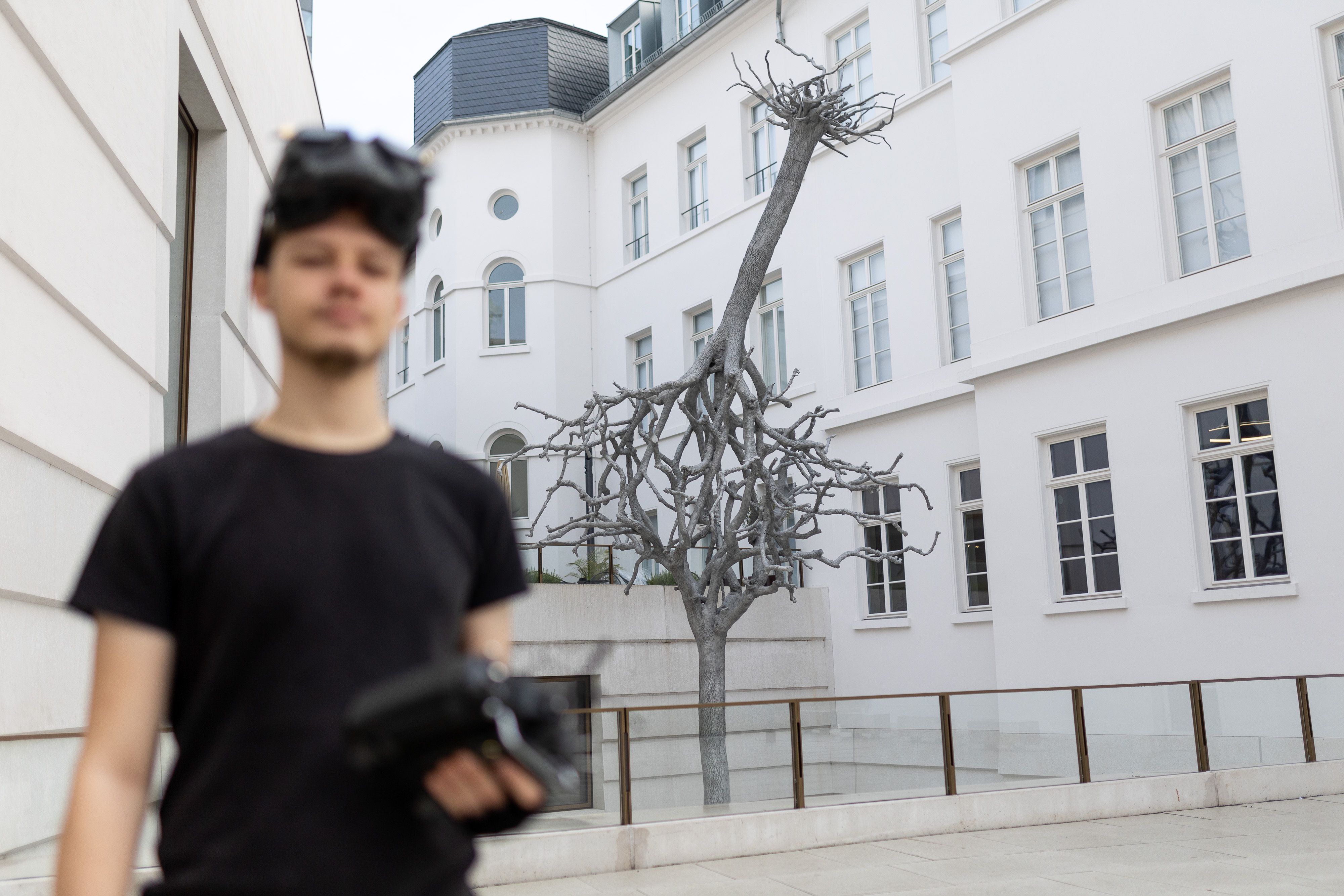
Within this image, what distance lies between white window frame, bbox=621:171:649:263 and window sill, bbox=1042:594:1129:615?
1244 cm

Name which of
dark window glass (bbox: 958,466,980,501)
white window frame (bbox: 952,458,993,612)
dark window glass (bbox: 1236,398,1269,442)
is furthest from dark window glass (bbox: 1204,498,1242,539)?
dark window glass (bbox: 958,466,980,501)

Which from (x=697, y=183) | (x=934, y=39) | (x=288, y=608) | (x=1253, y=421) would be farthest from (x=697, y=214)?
(x=288, y=608)

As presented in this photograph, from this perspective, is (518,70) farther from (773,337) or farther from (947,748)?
(947,748)

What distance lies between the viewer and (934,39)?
17688mm

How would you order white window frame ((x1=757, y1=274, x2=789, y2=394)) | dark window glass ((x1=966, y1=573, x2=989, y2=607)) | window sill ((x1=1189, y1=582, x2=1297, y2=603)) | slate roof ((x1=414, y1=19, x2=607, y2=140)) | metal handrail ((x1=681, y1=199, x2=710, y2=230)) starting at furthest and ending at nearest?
slate roof ((x1=414, y1=19, x2=607, y2=140)) → metal handrail ((x1=681, y1=199, x2=710, y2=230)) → white window frame ((x1=757, y1=274, x2=789, y2=394)) → dark window glass ((x1=966, y1=573, x2=989, y2=607)) → window sill ((x1=1189, y1=582, x2=1297, y2=603))

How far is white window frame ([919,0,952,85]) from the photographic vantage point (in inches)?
686

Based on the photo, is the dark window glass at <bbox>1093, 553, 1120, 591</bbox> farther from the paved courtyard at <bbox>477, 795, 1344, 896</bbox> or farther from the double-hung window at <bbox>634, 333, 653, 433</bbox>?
the double-hung window at <bbox>634, 333, 653, 433</bbox>

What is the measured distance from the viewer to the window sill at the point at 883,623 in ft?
55.2

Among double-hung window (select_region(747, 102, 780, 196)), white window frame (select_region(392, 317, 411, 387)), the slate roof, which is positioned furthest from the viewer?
white window frame (select_region(392, 317, 411, 387))

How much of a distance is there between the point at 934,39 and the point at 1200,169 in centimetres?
563

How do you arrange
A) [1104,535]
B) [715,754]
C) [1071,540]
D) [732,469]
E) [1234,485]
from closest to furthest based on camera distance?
[715,754] < [732,469] < [1234,485] < [1104,535] < [1071,540]

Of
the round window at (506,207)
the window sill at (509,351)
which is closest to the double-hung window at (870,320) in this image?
the window sill at (509,351)

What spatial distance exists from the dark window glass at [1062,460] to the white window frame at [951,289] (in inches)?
94.1

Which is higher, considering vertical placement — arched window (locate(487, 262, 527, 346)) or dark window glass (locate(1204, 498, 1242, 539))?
arched window (locate(487, 262, 527, 346))
